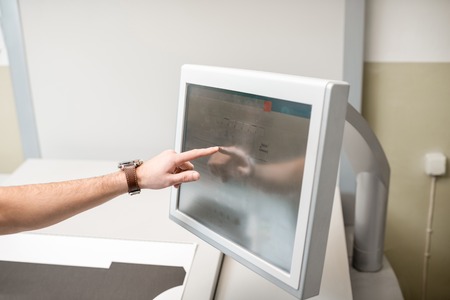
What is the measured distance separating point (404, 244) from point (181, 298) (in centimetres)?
95

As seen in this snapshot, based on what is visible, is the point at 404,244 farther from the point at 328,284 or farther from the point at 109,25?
the point at 109,25

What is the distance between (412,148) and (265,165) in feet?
2.84

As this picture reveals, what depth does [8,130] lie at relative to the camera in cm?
169

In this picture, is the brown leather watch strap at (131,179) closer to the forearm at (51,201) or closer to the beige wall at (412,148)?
the forearm at (51,201)

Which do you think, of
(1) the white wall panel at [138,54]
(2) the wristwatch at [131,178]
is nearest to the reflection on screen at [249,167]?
(2) the wristwatch at [131,178]

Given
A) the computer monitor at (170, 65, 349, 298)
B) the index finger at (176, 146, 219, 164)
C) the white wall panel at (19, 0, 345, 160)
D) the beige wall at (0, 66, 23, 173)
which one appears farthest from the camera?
the beige wall at (0, 66, 23, 173)

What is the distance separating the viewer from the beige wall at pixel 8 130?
5.35ft

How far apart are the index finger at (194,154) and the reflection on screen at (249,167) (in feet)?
0.07

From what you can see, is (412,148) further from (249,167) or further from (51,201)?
(51,201)

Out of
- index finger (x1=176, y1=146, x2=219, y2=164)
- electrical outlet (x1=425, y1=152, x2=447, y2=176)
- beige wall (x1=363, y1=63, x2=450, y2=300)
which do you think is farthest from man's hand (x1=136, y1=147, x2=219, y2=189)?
electrical outlet (x1=425, y1=152, x2=447, y2=176)

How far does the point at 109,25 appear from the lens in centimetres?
149

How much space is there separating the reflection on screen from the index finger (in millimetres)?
20

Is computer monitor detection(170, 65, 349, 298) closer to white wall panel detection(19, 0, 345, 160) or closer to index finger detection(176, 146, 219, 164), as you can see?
index finger detection(176, 146, 219, 164)

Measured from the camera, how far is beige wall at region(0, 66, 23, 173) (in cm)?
163
